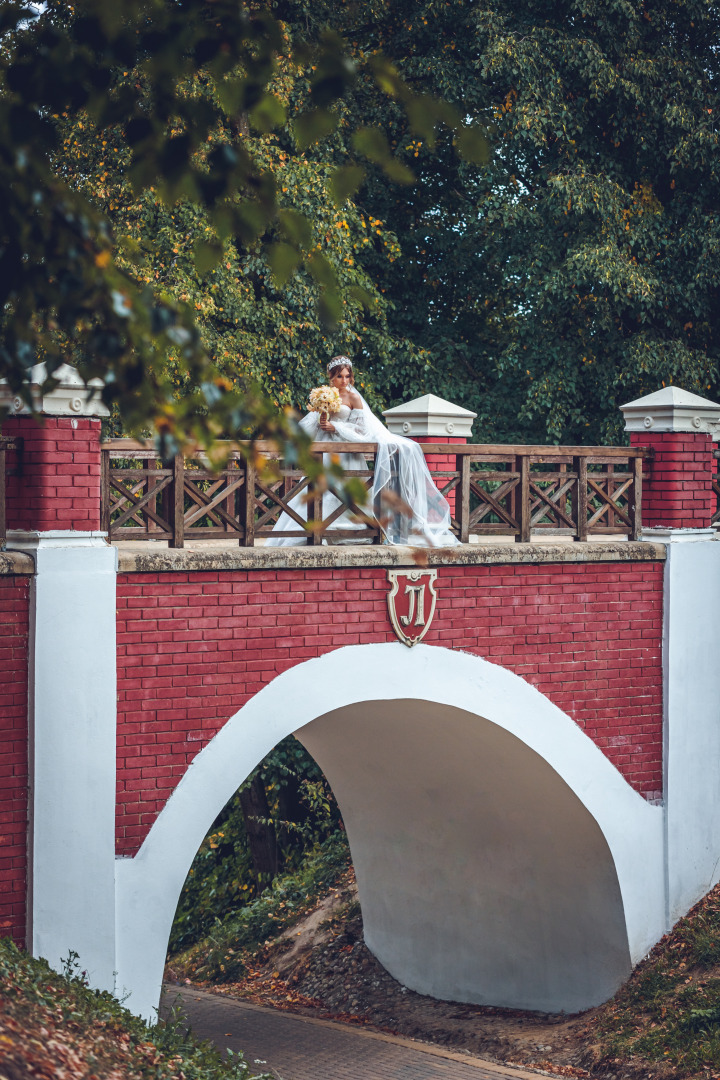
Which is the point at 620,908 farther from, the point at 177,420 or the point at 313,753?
the point at 177,420

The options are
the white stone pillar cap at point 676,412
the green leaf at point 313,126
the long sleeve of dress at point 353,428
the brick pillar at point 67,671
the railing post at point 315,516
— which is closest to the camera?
the green leaf at point 313,126

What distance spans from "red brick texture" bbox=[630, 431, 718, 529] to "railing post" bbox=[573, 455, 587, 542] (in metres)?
0.87

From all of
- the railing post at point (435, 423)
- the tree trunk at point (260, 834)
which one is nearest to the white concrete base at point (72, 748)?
the railing post at point (435, 423)

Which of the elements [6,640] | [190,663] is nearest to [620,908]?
[190,663]

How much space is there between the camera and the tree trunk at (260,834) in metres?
16.7

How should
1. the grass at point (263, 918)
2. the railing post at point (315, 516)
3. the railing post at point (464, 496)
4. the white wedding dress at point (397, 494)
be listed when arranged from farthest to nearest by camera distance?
the grass at point (263, 918) < the railing post at point (464, 496) < the white wedding dress at point (397, 494) < the railing post at point (315, 516)

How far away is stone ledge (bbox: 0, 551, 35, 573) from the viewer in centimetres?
723

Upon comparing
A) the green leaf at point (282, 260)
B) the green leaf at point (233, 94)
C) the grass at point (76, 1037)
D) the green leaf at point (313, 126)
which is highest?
the green leaf at point (233, 94)

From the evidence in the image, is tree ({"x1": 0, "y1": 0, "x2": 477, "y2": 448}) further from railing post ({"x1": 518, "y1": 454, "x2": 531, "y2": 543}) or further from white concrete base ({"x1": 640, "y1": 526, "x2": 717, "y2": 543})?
white concrete base ({"x1": 640, "y1": 526, "x2": 717, "y2": 543})

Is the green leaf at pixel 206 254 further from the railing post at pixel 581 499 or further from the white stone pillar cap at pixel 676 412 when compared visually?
the white stone pillar cap at pixel 676 412

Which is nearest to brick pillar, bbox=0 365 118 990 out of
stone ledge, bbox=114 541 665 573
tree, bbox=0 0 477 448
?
stone ledge, bbox=114 541 665 573

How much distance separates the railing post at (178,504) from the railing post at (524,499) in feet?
9.36

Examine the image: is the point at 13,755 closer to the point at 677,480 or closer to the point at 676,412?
the point at 677,480

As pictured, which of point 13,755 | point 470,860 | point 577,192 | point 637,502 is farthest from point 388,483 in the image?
point 577,192
